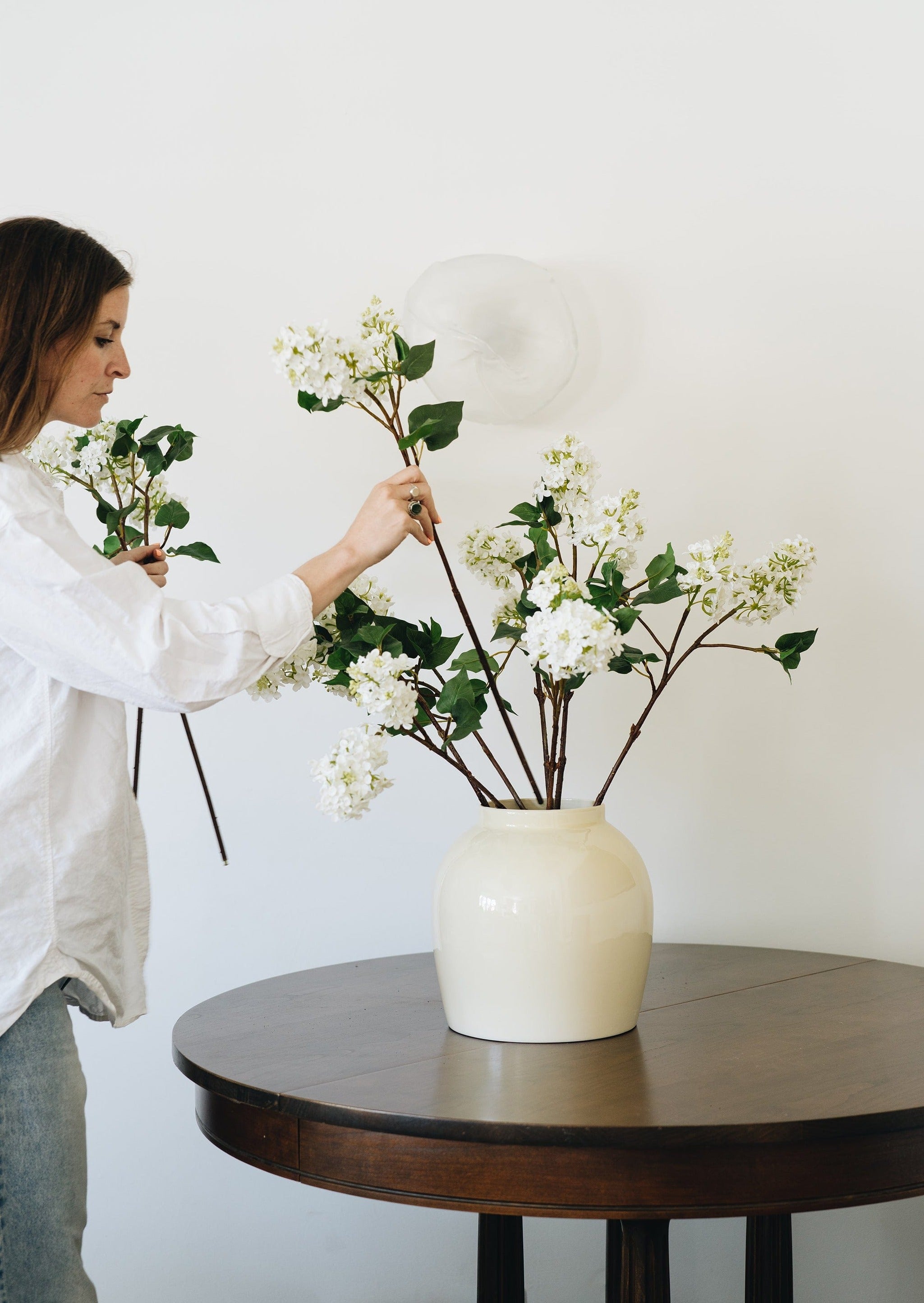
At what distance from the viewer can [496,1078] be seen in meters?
1.04

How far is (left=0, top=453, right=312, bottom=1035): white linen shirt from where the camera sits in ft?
3.49

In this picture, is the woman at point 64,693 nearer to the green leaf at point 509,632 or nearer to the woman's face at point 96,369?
the woman's face at point 96,369

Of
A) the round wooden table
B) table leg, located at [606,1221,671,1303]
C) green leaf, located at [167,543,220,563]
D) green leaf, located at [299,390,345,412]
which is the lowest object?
table leg, located at [606,1221,671,1303]

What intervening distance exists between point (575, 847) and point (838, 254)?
1.08 m

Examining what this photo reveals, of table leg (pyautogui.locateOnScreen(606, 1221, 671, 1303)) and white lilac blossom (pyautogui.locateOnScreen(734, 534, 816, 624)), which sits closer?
table leg (pyautogui.locateOnScreen(606, 1221, 671, 1303))

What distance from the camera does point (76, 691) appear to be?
114 cm

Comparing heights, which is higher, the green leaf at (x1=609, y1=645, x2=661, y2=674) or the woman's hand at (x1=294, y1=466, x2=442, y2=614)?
the woman's hand at (x1=294, y1=466, x2=442, y2=614)

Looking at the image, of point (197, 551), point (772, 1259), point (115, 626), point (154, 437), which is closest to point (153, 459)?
point (154, 437)

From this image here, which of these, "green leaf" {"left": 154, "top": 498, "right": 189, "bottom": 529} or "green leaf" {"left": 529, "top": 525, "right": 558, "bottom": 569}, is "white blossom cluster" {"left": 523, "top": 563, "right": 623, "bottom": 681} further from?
"green leaf" {"left": 154, "top": 498, "right": 189, "bottom": 529}

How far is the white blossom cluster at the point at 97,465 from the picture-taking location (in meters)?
1.59

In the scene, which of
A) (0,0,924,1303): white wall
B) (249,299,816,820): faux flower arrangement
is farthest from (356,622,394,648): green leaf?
(0,0,924,1303): white wall

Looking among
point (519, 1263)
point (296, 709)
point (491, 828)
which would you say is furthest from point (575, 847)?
point (296, 709)

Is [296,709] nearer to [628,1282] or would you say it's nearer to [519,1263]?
[519,1263]

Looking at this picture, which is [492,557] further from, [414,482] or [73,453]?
[73,453]
